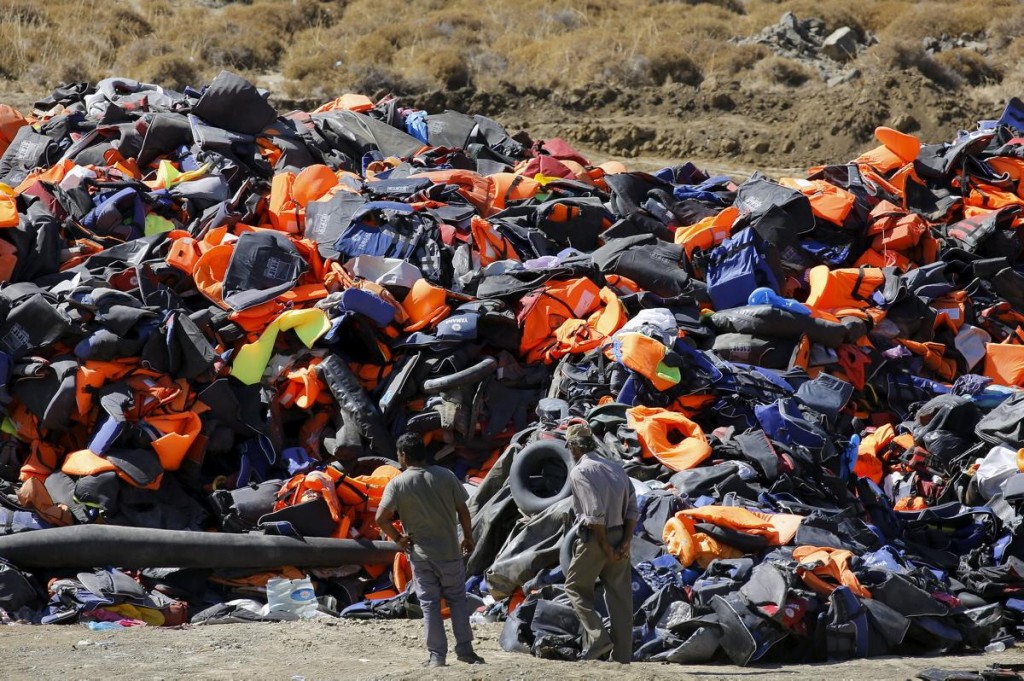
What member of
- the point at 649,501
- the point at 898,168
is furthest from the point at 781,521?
the point at 898,168

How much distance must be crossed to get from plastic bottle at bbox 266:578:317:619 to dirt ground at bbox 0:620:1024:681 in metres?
0.44

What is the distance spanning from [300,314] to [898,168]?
5948 mm

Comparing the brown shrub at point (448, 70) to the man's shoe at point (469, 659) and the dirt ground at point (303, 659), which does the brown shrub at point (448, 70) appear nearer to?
the dirt ground at point (303, 659)

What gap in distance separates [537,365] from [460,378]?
70 centimetres

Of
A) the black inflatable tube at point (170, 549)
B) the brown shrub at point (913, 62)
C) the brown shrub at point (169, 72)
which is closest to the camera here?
the black inflatable tube at point (170, 549)

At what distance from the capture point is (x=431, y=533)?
204 inches

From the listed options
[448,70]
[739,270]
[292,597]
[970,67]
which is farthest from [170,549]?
[970,67]

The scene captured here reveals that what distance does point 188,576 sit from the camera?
727 centimetres

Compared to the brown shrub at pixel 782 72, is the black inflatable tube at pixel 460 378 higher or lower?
higher

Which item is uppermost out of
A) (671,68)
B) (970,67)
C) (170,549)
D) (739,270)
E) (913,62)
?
(739,270)

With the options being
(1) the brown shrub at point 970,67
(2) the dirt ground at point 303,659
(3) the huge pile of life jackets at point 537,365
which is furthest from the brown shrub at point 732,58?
(2) the dirt ground at point 303,659

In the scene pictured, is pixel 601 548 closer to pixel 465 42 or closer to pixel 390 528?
pixel 390 528

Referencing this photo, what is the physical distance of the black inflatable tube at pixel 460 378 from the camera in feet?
26.1

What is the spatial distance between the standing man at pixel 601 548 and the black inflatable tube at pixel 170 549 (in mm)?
2314
